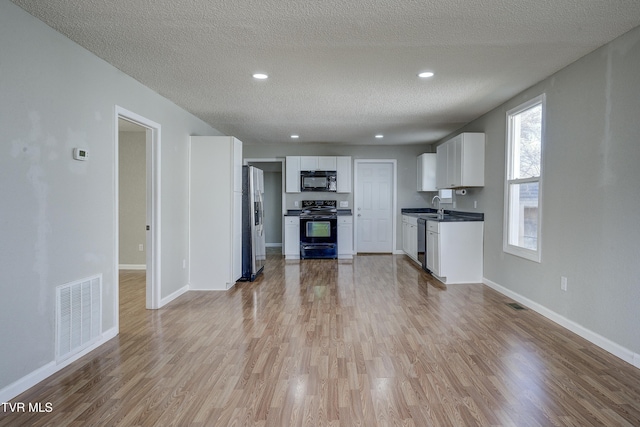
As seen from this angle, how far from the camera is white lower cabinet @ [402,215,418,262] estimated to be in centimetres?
637

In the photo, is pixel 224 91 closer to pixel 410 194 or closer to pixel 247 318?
pixel 247 318

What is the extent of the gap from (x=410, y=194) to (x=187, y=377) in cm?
622

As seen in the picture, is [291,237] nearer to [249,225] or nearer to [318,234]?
[318,234]

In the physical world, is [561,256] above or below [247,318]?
above

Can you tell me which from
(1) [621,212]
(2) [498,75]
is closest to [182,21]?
(2) [498,75]

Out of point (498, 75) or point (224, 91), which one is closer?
point (498, 75)

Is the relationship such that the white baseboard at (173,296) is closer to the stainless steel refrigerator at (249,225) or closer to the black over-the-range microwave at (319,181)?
the stainless steel refrigerator at (249,225)

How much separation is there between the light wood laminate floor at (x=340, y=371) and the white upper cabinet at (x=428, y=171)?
357cm

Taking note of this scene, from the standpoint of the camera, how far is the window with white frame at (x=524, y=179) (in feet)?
12.3

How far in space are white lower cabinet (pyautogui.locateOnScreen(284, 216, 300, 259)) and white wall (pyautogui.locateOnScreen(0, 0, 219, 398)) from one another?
4.32 metres

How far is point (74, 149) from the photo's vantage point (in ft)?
8.61

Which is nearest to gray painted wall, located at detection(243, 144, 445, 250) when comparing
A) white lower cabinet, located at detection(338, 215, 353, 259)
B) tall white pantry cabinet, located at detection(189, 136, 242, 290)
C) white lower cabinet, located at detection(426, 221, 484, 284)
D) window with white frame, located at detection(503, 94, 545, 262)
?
white lower cabinet, located at detection(338, 215, 353, 259)

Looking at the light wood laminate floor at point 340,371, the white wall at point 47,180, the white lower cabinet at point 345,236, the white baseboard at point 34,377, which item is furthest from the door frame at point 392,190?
the white baseboard at point 34,377

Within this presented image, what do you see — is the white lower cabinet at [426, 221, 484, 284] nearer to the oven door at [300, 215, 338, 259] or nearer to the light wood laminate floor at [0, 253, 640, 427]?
the light wood laminate floor at [0, 253, 640, 427]
